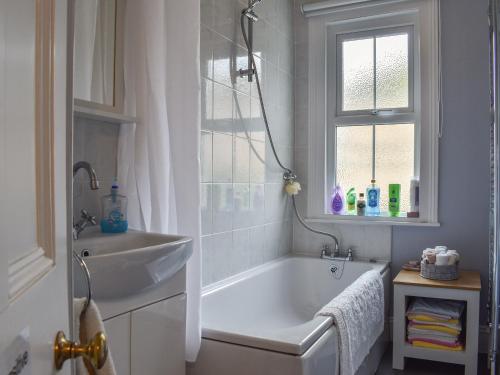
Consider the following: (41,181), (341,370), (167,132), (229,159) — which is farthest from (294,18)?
(41,181)

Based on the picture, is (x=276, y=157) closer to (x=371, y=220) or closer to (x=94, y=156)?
(x=371, y=220)

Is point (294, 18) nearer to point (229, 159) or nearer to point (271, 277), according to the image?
point (229, 159)

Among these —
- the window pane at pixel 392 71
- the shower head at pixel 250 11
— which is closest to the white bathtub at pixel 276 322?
the window pane at pixel 392 71

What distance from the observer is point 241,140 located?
2.63 metres

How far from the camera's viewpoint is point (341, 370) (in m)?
1.77

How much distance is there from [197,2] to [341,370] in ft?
5.06

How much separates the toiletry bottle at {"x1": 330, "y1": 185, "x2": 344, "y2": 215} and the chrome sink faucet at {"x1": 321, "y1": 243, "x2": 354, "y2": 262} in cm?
25

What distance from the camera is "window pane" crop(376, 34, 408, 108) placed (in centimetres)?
316

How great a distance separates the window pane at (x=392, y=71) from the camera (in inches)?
124

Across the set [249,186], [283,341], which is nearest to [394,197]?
[249,186]

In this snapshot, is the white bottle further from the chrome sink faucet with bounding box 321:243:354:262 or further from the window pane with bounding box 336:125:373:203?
the chrome sink faucet with bounding box 321:243:354:262

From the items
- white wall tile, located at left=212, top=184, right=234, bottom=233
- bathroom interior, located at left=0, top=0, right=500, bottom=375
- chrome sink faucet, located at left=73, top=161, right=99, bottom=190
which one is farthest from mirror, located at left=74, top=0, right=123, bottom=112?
white wall tile, located at left=212, top=184, right=234, bottom=233

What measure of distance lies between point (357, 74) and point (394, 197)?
0.94 meters

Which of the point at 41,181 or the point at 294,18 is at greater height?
the point at 294,18
